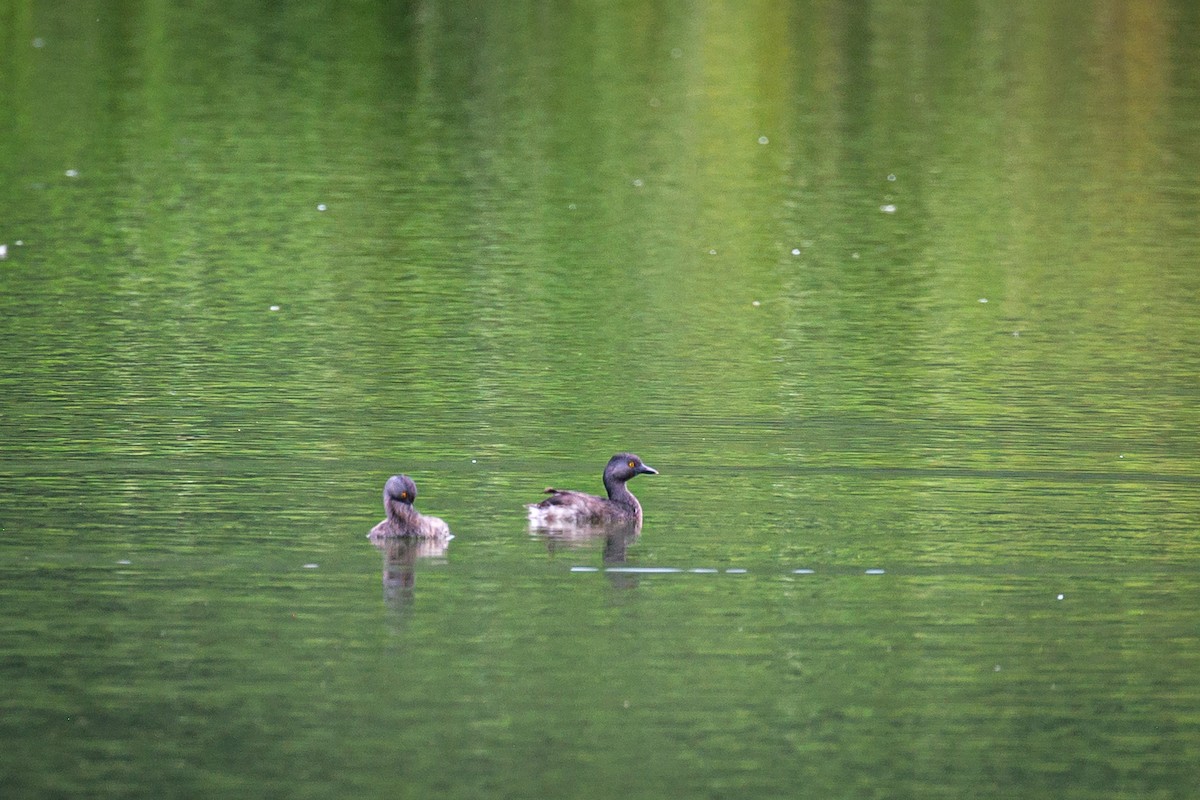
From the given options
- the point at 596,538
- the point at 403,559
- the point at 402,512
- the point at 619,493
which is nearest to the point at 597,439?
the point at 619,493

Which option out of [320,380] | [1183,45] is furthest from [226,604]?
[1183,45]

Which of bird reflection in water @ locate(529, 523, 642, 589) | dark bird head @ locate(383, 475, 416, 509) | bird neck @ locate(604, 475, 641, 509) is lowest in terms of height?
bird reflection in water @ locate(529, 523, 642, 589)

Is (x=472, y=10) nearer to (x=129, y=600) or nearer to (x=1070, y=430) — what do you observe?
(x=1070, y=430)

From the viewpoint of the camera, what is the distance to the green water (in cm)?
959

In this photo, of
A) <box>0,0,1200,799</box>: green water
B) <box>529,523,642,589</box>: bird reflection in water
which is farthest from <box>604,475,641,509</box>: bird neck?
<box>0,0,1200,799</box>: green water

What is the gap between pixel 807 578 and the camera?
39.0 ft

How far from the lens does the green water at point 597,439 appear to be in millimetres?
9594

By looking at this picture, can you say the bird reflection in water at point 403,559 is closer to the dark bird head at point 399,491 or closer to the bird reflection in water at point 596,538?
the dark bird head at point 399,491

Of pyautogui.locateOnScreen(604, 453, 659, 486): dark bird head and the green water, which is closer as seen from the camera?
the green water

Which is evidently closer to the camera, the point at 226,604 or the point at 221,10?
the point at 226,604

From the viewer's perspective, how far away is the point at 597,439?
1562 centimetres

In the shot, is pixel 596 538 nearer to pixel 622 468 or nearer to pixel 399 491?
pixel 622 468

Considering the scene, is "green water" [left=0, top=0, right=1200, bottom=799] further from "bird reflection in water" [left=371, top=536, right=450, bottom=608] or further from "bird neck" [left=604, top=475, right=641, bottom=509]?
"bird neck" [left=604, top=475, right=641, bottom=509]

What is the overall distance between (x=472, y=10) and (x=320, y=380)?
32.6 metres
